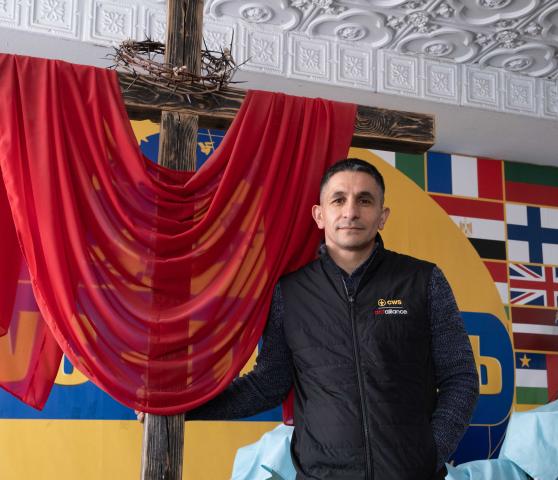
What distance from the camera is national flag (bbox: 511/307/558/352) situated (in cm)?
485

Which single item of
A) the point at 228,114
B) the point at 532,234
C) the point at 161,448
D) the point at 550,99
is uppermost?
the point at 550,99

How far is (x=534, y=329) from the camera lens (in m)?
4.90

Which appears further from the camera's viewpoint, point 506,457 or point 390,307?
point 506,457

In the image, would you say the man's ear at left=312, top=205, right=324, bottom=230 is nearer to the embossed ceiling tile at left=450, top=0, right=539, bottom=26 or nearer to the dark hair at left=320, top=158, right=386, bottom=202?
the dark hair at left=320, top=158, right=386, bottom=202

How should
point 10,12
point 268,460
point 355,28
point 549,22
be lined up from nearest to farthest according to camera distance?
point 268,460, point 10,12, point 549,22, point 355,28

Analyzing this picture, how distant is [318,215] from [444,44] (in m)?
3.10

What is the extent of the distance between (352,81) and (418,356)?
3170 millimetres

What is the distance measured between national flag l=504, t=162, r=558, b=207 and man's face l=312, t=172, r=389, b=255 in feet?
11.5

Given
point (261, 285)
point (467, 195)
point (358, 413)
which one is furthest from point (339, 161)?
point (467, 195)

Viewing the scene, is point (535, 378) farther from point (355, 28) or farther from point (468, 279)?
point (355, 28)

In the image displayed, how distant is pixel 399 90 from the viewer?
15.2ft

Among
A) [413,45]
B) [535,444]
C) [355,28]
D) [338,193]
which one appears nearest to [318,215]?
[338,193]

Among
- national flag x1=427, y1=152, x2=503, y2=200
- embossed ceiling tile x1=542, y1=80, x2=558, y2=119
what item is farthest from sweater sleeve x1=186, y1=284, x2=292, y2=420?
embossed ceiling tile x1=542, y1=80, x2=558, y2=119

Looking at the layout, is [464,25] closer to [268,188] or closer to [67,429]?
[268,188]
